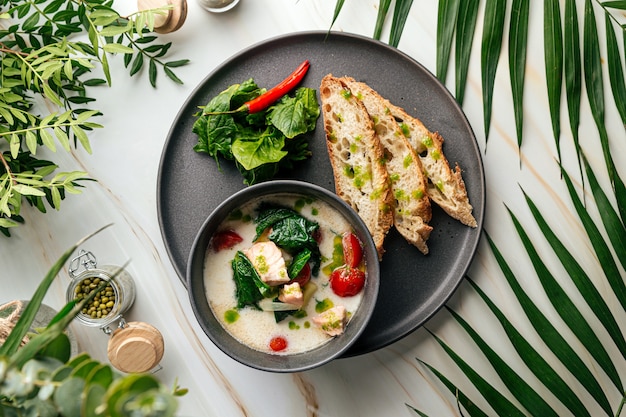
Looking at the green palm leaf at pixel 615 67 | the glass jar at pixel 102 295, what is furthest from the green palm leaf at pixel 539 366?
the glass jar at pixel 102 295

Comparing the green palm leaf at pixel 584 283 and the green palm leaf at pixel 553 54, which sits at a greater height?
the green palm leaf at pixel 553 54

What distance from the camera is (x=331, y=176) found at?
271 centimetres

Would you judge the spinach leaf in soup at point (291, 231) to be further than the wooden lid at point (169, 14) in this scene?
No

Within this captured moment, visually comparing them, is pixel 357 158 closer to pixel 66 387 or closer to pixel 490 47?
pixel 490 47

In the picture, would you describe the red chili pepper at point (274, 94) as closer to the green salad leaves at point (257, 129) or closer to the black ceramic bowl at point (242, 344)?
the green salad leaves at point (257, 129)

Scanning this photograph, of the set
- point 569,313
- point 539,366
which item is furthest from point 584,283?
point 539,366

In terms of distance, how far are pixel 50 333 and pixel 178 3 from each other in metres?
1.88

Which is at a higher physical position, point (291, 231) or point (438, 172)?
point (438, 172)

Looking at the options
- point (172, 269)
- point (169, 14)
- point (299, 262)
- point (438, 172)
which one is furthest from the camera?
point (172, 269)

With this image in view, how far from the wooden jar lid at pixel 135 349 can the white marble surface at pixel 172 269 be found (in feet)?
0.51

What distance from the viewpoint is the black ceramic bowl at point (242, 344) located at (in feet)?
7.63

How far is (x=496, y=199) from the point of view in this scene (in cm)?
277

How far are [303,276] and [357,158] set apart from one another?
616 mm

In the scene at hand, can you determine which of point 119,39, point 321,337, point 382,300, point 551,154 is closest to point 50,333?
point 321,337
